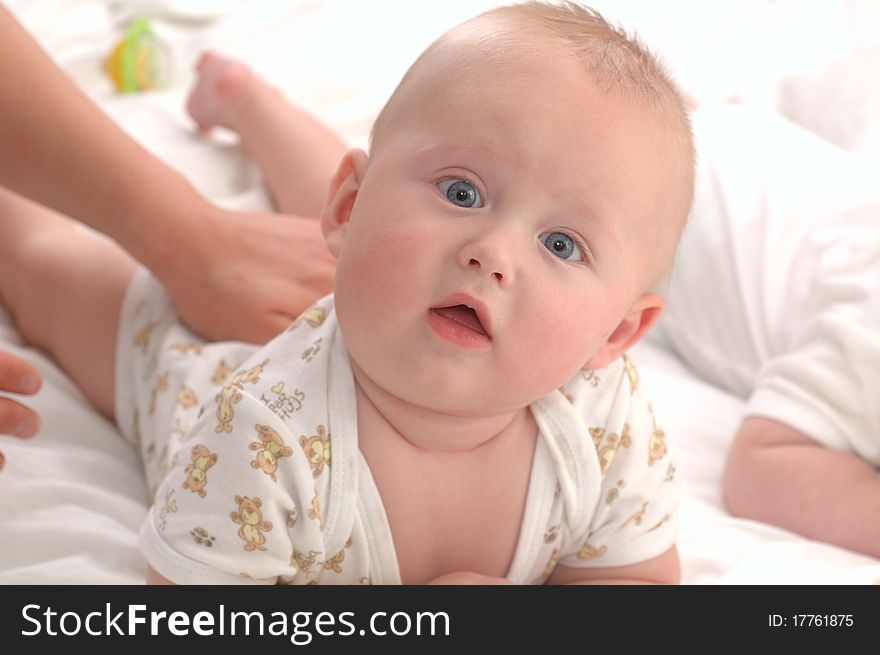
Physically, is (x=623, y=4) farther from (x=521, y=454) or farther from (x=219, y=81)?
(x=521, y=454)

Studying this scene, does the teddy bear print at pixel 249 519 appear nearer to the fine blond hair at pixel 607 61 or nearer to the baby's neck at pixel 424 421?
the baby's neck at pixel 424 421

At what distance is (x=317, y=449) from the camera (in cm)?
96

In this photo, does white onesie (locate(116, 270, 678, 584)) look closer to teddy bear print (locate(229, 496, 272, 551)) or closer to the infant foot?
teddy bear print (locate(229, 496, 272, 551))

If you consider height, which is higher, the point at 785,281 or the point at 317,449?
the point at 785,281

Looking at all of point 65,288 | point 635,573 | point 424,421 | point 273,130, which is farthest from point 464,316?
point 273,130

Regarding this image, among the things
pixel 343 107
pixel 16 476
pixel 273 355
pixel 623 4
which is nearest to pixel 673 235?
pixel 273 355

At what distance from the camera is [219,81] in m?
1.76

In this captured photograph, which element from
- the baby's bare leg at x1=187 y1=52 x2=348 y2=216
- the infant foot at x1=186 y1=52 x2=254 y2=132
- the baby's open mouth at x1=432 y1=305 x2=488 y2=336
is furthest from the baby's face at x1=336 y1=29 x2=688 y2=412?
the infant foot at x1=186 y1=52 x2=254 y2=132

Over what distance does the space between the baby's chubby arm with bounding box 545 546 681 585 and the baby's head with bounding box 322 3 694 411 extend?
24cm

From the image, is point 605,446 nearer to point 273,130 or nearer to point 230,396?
point 230,396

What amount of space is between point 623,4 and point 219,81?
0.66 metres

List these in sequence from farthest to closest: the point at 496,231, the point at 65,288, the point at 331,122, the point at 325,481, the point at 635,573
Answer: the point at 331,122 → the point at 65,288 → the point at 635,573 → the point at 325,481 → the point at 496,231

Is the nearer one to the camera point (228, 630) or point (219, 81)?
point (228, 630)

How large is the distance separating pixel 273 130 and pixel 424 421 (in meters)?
0.83
